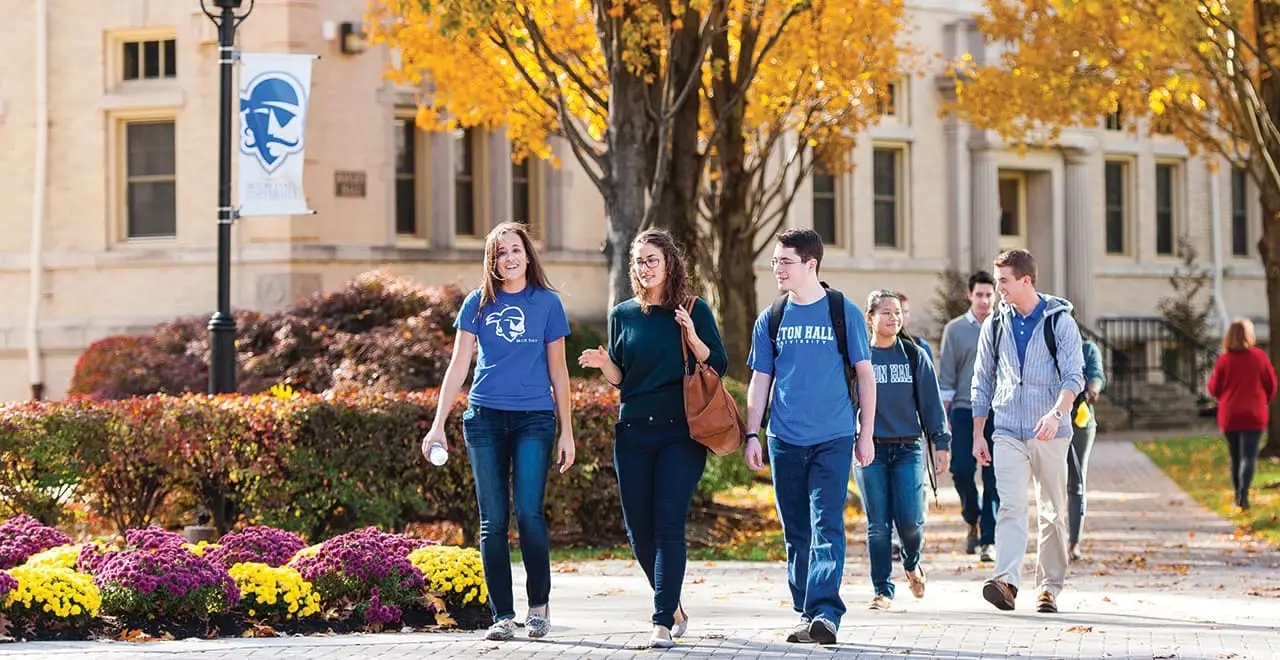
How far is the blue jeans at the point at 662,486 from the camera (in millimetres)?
8883

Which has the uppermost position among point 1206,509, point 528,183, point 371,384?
point 528,183

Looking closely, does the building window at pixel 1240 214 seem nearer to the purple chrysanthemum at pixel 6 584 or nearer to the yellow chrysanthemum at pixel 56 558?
the yellow chrysanthemum at pixel 56 558

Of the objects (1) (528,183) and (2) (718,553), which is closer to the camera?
(2) (718,553)

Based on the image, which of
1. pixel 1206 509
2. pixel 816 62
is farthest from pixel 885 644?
pixel 816 62

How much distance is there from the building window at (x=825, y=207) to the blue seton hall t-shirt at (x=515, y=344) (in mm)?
19466

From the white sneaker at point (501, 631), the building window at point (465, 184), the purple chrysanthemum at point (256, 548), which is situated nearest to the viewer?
the white sneaker at point (501, 631)

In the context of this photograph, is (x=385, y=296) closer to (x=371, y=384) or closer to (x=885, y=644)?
(x=371, y=384)

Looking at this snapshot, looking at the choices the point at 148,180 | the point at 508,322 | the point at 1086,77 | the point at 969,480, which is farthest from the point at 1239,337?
the point at 148,180

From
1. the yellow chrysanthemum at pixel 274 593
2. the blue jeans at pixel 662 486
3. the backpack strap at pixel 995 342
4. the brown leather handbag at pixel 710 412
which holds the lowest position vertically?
the yellow chrysanthemum at pixel 274 593

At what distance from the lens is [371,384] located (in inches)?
732

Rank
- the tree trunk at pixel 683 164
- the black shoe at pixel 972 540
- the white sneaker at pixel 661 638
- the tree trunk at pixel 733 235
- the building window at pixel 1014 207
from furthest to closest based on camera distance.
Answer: the building window at pixel 1014 207, the tree trunk at pixel 733 235, the tree trunk at pixel 683 164, the black shoe at pixel 972 540, the white sneaker at pixel 661 638

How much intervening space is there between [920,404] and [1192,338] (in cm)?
2115

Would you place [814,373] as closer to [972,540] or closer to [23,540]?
[23,540]

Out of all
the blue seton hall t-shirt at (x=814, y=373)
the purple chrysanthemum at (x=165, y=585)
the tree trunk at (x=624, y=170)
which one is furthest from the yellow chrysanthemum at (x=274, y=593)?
the tree trunk at (x=624, y=170)
